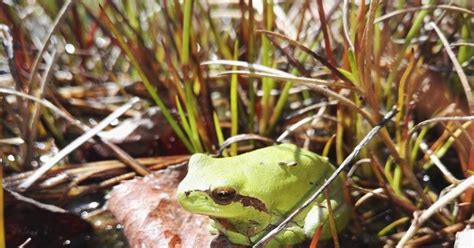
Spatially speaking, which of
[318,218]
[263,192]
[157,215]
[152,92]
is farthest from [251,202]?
[152,92]

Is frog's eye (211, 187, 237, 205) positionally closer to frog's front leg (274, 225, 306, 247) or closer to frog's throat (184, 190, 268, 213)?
frog's throat (184, 190, 268, 213)

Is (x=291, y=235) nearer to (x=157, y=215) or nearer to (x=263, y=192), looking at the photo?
(x=263, y=192)

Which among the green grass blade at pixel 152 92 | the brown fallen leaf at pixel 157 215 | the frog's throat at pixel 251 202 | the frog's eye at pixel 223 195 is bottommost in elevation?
the brown fallen leaf at pixel 157 215

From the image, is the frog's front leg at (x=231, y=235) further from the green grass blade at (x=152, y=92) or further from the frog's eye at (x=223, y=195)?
the green grass blade at (x=152, y=92)

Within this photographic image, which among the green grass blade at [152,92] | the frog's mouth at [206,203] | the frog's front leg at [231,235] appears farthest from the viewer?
the green grass blade at [152,92]

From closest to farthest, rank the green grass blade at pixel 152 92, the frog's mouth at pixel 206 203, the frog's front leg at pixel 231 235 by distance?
the frog's mouth at pixel 206 203 → the frog's front leg at pixel 231 235 → the green grass blade at pixel 152 92

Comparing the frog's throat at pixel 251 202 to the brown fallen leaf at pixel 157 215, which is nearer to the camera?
the frog's throat at pixel 251 202

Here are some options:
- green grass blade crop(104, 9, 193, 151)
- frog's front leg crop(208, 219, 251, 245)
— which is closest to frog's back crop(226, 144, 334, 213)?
frog's front leg crop(208, 219, 251, 245)

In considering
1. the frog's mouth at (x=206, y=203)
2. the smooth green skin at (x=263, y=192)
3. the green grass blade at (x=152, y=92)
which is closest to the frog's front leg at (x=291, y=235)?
the smooth green skin at (x=263, y=192)

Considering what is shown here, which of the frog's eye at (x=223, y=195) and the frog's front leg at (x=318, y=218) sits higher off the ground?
the frog's eye at (x=223, y=195)
